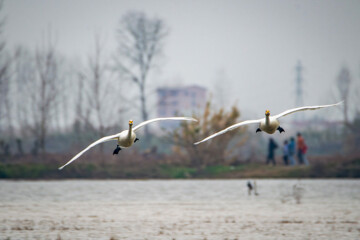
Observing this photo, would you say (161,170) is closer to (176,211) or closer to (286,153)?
(286,153)

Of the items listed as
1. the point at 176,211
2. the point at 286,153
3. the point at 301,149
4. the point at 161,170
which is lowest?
the point at 176,211

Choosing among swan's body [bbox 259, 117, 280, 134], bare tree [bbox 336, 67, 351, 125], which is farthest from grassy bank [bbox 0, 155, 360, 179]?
bare tree [bbox 336, 67, 351, 125]

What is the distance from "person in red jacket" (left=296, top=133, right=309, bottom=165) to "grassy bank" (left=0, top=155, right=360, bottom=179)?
1008 millimetres

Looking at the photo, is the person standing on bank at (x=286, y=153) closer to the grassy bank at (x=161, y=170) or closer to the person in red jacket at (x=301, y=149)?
the person in red jacket at (x=301, y=149)

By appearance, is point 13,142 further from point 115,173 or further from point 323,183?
point 323,183

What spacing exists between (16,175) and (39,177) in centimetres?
146

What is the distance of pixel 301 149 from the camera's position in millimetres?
42438

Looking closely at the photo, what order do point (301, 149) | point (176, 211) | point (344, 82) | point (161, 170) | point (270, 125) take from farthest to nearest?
point (344, 82), point (161, 170), point (301, 149), point (176, 211), point (270, 125)

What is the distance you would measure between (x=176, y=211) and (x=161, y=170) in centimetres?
1845

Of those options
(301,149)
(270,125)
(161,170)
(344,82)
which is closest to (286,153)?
(301,149)

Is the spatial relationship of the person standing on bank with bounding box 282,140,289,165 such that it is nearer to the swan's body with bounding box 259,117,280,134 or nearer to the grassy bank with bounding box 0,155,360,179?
the grassy bank with bounding box 0,155,360,179

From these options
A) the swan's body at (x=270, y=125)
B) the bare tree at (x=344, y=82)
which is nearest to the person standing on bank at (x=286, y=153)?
the swan's body at (x=270, y=125)

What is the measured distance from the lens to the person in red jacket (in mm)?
41844

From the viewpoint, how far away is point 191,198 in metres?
29.5
